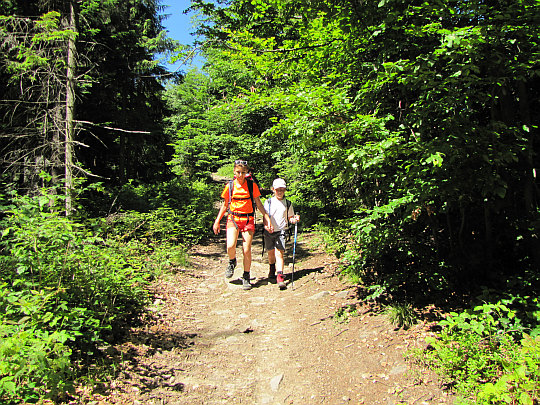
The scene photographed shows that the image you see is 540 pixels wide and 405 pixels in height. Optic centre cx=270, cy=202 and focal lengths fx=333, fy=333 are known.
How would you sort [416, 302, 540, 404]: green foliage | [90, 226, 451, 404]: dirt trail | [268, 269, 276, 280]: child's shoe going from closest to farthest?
[416, 302, 540, 404]: green foliage < [90, 226, 451, 404]: dirt trail < [268, 269, 276, 280]: child's shoe

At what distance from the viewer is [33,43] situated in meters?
6.97

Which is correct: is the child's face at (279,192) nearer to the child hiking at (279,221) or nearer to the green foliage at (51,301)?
the child hiking at (279,221)

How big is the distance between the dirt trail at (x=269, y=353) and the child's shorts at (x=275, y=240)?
0.89 metres

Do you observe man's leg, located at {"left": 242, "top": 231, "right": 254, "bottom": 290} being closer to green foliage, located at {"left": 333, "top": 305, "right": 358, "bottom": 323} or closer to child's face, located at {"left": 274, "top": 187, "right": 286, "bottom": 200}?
child's face, located at {"left": 274, "top": 187, "right": 286, "bottom": 200}

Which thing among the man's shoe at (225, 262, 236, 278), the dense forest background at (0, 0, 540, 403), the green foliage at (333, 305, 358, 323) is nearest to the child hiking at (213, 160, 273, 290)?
the man's shoe at (225, 262, 236, 278)

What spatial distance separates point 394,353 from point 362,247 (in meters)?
1.47

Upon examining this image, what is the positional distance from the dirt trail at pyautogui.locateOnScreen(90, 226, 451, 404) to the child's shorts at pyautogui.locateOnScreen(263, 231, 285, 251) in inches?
34.9

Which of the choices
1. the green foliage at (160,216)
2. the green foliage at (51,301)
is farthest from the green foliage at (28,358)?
the green foliage at (160,216)

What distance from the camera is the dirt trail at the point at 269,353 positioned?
3471 mm

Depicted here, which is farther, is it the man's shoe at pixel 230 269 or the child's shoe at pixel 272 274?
the child's shoe at pixel 272 274

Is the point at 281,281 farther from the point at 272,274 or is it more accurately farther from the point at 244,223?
the point at 244,223

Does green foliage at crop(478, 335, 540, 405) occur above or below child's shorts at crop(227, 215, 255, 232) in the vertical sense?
below

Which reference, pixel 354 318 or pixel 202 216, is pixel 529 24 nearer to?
pixel 354 318

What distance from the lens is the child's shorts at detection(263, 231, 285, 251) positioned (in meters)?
6.62
